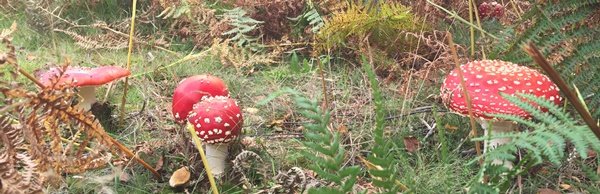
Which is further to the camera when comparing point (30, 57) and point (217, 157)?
point (30, 57)

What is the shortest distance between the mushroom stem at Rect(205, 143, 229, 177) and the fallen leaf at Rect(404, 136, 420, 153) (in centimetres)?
73

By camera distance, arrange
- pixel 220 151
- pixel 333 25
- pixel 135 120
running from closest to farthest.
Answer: pixel 220 151 < pixel 135 120 < pixel 333 25

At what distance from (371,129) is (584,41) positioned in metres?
0.87

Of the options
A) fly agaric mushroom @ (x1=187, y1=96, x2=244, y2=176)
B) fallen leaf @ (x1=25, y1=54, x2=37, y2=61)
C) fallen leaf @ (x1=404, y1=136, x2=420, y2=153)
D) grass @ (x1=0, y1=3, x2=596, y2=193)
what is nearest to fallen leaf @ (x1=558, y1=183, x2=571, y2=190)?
grass @ (x1=0, y1=3, x2=596, y2=193)

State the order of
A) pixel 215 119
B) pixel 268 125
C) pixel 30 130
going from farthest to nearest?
pixel 268 125, pixel 215 119, pixel 30 130

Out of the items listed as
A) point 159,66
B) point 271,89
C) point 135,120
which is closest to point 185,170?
→ point 135,120

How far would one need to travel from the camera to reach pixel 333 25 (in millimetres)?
3201

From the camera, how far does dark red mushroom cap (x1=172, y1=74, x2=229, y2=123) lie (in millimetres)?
2360

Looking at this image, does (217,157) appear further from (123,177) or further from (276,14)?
(276,14)

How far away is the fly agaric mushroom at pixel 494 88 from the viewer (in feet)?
6.80

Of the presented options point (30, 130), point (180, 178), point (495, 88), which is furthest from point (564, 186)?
point (30, 130)

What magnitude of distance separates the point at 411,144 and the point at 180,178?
95cm

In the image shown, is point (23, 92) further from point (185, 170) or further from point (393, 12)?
point (393, 12)

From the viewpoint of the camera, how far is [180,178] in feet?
7.45
